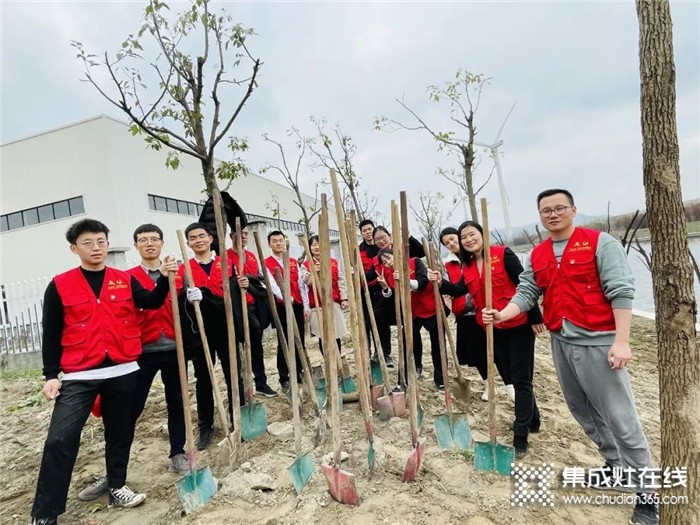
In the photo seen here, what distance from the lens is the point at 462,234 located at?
317cm

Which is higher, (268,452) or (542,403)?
(268,452)

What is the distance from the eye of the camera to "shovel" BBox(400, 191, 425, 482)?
2449mm

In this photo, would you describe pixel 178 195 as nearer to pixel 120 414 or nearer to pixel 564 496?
pixel 120 414

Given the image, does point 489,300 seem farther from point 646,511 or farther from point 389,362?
point 389,362

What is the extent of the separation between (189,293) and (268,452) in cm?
122

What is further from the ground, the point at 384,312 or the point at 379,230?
the point at 379,230

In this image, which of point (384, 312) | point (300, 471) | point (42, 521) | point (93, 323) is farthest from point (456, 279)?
point (42, 521)

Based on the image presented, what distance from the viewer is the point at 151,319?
9.38 ft

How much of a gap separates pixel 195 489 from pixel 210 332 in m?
1.19

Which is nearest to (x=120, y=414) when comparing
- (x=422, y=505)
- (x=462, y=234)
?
(x=422, y=505)

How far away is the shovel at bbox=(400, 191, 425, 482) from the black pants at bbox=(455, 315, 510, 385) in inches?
38.7

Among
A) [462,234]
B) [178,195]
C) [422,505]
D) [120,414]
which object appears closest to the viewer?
[422,505]

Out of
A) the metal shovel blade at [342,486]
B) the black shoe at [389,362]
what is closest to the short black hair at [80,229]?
the metal shovel blade at [342,486]

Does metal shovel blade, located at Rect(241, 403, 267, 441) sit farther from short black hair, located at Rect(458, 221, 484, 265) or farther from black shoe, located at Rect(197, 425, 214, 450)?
short black hair, located at Rect(458, 221, 484, 265)
